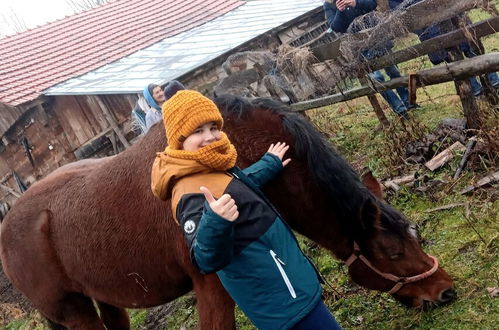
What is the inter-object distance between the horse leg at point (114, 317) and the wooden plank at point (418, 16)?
11.2ft

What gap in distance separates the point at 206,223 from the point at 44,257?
261cm

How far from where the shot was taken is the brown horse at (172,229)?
288cm

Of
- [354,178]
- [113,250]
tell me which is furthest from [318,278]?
[113,250]

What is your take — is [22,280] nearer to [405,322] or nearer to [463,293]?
[405,322]

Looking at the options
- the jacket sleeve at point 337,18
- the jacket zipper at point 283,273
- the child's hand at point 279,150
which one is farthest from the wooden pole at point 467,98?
the jacket zipper at point 283,273

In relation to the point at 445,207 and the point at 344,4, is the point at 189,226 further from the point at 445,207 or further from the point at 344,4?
the point at 344,4

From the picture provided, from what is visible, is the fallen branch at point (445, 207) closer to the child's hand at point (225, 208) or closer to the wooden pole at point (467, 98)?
the wooden pole at point (467, 98)

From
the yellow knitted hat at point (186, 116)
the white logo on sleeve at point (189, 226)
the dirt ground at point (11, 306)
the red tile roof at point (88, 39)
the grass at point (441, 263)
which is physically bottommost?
the dirt ground at point (11, 306)

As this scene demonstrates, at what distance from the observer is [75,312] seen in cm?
430

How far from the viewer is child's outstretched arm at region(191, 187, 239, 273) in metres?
1.92

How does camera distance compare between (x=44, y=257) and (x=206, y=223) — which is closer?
(x=206, y=223)

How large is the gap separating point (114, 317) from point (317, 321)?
3.15 metres

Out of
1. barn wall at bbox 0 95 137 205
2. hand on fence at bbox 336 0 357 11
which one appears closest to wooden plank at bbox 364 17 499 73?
hand on fence at bbox 336 0 357 11

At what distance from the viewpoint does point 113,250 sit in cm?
350
